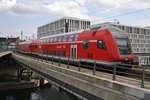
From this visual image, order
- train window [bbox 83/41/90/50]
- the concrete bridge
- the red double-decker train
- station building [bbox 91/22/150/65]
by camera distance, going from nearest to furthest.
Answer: the concrete bridge < the red double-decker train < train window [bbox 83/41/90/50] < station building [bbox 91/22/150/65]

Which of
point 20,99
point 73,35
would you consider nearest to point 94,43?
point 73,35

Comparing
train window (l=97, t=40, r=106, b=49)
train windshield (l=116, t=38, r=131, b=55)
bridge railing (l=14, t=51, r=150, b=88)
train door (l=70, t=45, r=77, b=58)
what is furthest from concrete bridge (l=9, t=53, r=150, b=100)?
train door (l=70, t=45, r=77, b=58)

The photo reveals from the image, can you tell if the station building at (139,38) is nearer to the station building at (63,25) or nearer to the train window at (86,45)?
the station building at (63,25)

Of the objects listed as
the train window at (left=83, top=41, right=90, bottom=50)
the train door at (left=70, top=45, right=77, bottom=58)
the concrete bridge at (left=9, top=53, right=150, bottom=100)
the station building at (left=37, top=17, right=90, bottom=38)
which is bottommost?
the concrete bridge at (left=9, top=53, right=150, bottom=100)

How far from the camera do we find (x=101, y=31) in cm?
1789

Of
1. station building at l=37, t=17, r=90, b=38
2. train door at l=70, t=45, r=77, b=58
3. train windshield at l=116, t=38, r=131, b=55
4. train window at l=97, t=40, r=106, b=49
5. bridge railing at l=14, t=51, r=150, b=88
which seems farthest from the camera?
station building at l=37, t=17, r=90, b=38

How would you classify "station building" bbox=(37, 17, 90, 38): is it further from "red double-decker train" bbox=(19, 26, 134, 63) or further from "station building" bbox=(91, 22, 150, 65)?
"red double-decker train" bbox=(19, 26, 134, 63)

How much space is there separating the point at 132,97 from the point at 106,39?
7940mm

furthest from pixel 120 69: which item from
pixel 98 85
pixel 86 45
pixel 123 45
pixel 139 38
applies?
pixel 139 38

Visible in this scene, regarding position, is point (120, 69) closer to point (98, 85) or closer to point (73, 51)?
point (98, 85)

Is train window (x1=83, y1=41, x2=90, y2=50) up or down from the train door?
up

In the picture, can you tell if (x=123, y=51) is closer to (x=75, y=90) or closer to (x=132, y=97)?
(x=75, y=90)

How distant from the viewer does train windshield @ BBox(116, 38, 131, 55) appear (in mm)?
16734

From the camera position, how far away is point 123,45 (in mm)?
17062
